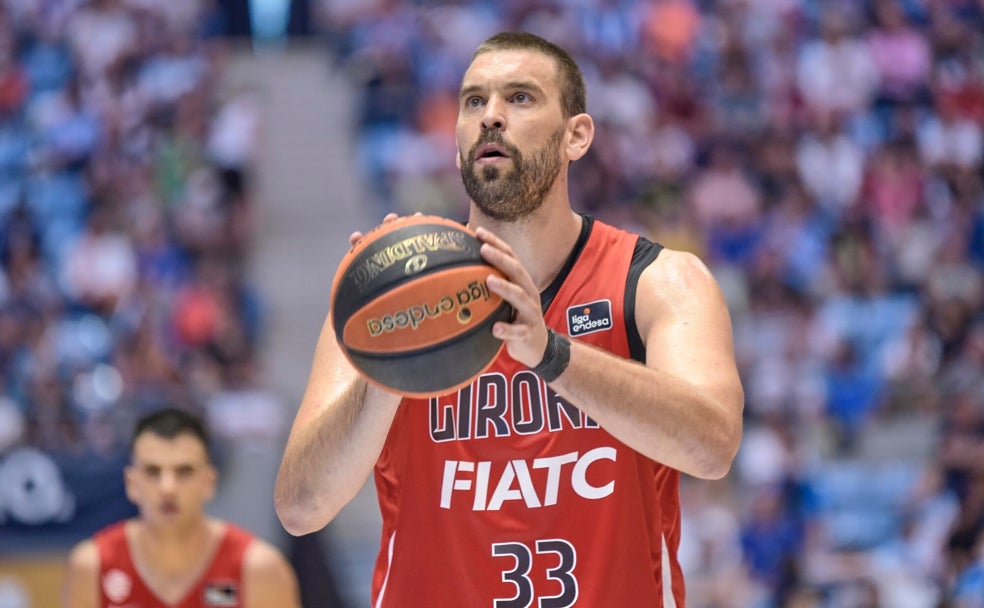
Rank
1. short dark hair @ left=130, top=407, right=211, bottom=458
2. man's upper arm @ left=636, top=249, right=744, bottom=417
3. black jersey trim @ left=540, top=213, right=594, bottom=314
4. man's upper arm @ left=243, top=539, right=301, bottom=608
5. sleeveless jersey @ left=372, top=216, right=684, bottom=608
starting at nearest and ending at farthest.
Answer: man's upper arm @ left=636, top=249, right=744, bottom=417 → sleeveless jersey @ left=372, top=216, right=684, bottom=608 → black jersey trim @ left=540, top=213, right=594, bottom=314 → man's upper arm @ left=243, top=539, right=301, bottom=608 → short dark hair @ left=130, top=407, right=211, bottom=458

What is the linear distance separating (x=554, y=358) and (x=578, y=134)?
3.77ft

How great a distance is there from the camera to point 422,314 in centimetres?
353

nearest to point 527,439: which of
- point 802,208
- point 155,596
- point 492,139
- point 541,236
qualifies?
point 541,236

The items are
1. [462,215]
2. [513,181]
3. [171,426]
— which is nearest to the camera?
[513,181]

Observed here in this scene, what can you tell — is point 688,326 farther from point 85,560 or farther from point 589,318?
point 85,560

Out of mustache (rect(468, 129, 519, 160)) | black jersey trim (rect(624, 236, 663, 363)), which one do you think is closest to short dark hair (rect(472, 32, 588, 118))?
mustache (rect(468, 129, 519, 160))

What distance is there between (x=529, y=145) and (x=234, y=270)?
11.0 metres

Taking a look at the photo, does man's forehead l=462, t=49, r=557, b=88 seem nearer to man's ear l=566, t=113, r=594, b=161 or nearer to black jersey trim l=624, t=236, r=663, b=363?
man's ear l=566, t=113, r=594, b=161

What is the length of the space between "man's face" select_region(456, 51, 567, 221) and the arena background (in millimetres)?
5546

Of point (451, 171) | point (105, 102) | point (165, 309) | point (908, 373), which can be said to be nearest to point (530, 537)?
point (908, 373)

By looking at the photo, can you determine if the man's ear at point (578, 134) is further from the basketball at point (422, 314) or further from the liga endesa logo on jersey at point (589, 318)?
the basketball at point (422, 314)

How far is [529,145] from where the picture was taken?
4.21m

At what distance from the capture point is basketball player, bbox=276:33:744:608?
13.2 feet

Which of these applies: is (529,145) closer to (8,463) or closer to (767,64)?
(8,463)
